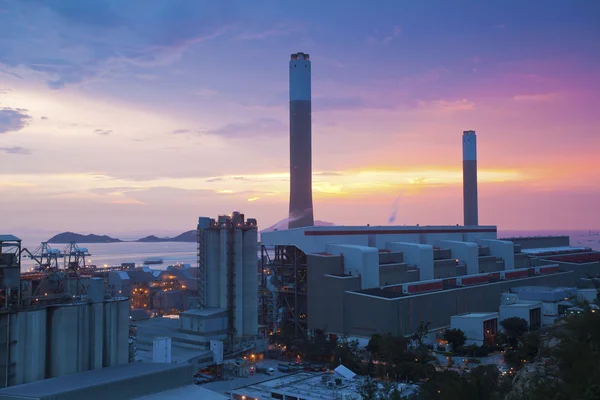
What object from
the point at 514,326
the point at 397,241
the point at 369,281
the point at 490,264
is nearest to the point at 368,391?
the point at 369,281

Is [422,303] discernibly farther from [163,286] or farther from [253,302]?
[163,286]

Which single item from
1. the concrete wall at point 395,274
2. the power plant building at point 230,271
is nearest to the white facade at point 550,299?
the concrete wall at point 395,274

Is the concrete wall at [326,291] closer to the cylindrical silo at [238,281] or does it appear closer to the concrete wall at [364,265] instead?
the concrete wall at [364,265]

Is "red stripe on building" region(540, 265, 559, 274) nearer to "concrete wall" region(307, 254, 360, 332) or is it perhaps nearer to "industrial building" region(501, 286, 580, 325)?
"industrial building" region(501, 286, 580, 325)

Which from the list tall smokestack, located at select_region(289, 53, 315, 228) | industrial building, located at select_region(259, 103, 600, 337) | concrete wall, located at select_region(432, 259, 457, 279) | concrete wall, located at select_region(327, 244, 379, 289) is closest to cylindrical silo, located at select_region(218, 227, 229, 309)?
industrial building, located at select_region(259, 103, 600, 337)

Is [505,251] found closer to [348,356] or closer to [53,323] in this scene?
[348,356]
